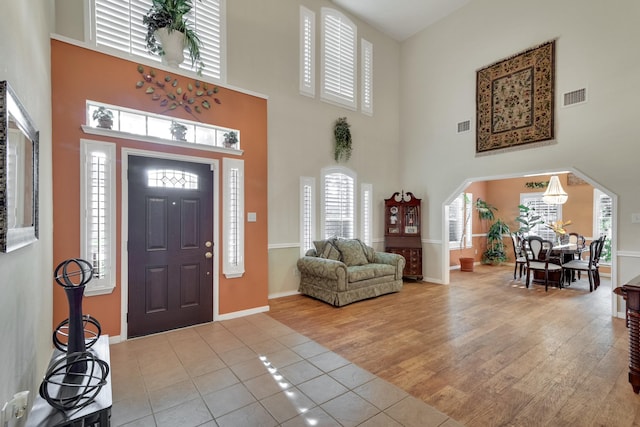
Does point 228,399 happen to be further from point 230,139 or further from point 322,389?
point 230,139

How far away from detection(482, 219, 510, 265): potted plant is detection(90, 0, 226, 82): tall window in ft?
27.8

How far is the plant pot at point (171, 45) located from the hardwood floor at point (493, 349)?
12.2 ft

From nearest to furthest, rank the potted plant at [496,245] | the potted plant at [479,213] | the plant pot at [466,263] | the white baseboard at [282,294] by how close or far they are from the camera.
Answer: the white baseboard at [282,294], the plant pot at [466,263], the potted plant at [479,213], the potted plant at [496,245]

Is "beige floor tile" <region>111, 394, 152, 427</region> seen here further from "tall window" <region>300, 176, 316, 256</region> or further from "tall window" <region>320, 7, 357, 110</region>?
"tall window" <region>320, 7, 357, 110</region>

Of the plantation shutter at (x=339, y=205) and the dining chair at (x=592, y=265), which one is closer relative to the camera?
the dining chair at (x=592, y=265)

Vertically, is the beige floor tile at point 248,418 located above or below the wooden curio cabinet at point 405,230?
below

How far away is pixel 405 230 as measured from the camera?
6.78 meters

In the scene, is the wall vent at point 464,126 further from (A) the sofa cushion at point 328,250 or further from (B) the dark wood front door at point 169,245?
(B) the dark wood front door at point 169,245

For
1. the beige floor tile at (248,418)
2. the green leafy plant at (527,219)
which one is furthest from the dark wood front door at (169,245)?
the green leafy plant at (527,219)

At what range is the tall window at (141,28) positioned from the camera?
379 cm

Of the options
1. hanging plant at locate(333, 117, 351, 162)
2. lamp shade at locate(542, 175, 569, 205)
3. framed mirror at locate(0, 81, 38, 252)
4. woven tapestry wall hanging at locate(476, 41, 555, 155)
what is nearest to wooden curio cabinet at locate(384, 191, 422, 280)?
hanging plant at locate(333, 117, 351, 162)

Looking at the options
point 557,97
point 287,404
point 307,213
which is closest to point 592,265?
point 557,97

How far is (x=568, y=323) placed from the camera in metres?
4.03

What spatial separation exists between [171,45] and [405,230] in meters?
5.49
